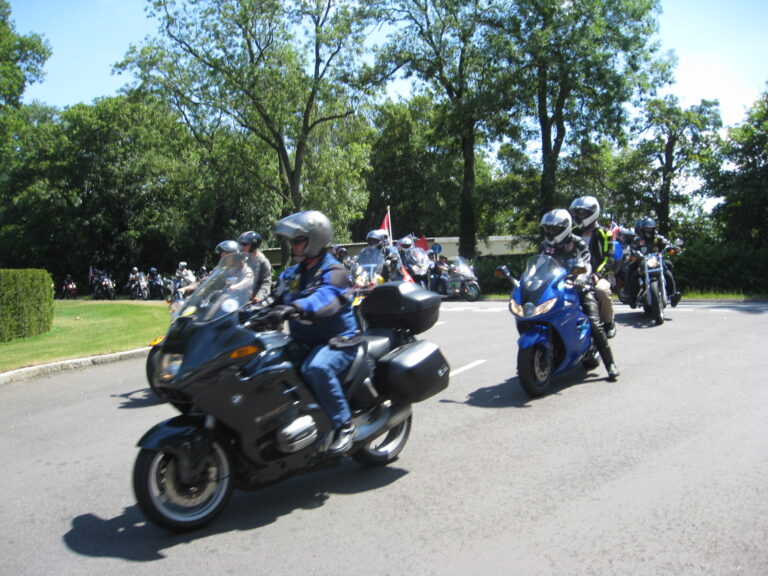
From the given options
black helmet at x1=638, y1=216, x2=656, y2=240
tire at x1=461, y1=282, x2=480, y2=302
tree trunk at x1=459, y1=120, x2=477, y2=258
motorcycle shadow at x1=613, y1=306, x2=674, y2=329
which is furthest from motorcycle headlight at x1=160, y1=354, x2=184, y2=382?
tree trunk at x1=459, y1=120, x2=477, y2=258

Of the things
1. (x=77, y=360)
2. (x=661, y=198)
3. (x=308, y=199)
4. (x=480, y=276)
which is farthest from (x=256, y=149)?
(x=77, y=360)

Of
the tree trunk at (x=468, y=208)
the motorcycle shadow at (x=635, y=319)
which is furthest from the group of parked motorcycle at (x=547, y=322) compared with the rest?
the tree trunk at (x=468, y=208)

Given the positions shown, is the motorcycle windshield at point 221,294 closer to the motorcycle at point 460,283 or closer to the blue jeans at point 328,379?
→ the blue jeans at point 328,379

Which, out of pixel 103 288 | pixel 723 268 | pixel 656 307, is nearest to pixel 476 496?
pixel 656 307

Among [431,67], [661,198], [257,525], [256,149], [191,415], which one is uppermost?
[431,67]

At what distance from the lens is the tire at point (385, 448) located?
5242 millimetres

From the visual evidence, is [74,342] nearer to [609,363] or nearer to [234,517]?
[609,363]

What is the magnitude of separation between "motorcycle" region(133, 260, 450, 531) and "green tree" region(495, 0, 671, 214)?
28463mm

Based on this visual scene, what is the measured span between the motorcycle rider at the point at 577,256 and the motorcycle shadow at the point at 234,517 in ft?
11.8

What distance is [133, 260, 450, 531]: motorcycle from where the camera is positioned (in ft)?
13.3

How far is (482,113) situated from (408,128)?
2867 centimetres

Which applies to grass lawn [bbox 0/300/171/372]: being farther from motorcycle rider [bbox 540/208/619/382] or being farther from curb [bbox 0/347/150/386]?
motorcycle rider [bbox 540/208/619/382]

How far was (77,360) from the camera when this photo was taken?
11.4 metres

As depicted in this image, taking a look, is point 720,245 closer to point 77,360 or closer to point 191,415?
point 77,360
